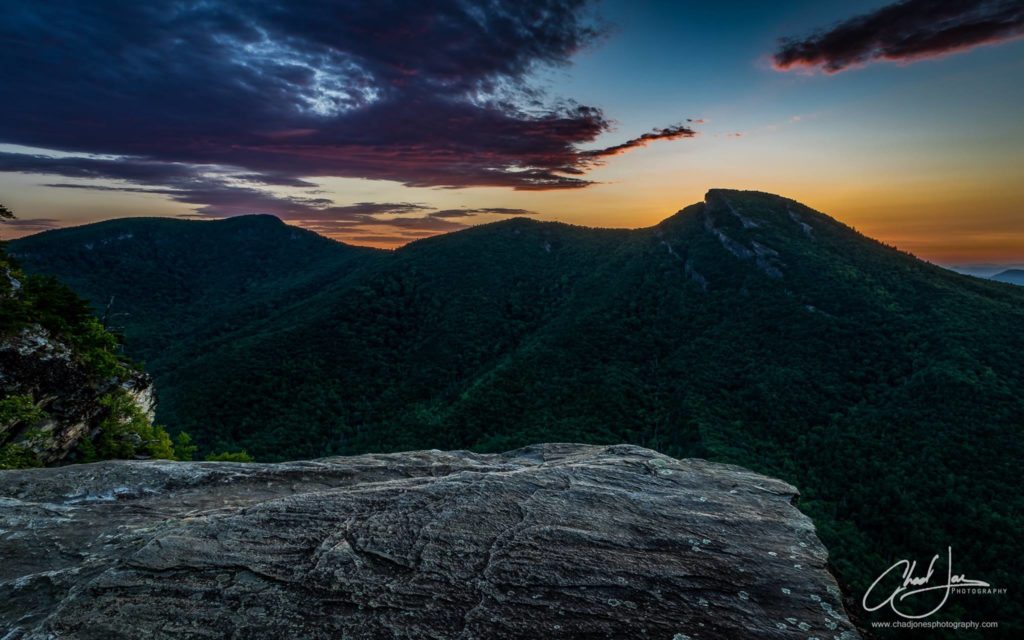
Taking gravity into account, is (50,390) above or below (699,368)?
above

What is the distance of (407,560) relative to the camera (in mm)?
6324

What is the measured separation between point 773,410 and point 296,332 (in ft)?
287

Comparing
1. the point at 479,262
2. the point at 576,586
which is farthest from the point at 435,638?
the point at 479,262

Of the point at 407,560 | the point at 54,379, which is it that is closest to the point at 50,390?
the point at 54,379

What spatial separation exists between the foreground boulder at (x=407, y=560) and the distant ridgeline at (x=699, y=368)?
19.9 meters

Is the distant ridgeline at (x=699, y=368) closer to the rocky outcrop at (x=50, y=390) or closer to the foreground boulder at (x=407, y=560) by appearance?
the rocky outcrop at (x=50, y=390)

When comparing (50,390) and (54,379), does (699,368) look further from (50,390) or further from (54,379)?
(50,390)

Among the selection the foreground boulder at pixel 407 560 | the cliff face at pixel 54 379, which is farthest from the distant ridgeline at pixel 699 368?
the foreground boulder at pixel 407 560

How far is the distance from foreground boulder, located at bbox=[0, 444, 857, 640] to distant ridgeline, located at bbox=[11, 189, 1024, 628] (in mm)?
19913

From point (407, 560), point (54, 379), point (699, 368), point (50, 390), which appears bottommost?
point (699, 368)

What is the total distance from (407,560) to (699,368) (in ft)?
269

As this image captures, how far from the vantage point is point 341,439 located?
228 feet

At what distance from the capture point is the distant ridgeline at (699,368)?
1908 inches

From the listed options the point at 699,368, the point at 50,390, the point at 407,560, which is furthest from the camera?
the point at 699,368
